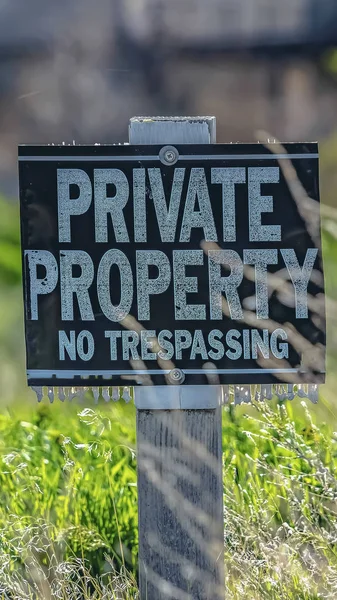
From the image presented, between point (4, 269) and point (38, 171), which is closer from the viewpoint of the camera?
point (38, 171)

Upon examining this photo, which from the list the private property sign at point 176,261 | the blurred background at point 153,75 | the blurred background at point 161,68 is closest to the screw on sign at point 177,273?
the private property sign at point 176,261

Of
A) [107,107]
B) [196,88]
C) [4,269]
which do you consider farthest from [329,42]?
[4,269]

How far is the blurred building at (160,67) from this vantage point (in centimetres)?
532

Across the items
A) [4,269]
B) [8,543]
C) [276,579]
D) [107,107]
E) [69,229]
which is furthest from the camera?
[107,107]

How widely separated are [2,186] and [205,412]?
12.0 ft

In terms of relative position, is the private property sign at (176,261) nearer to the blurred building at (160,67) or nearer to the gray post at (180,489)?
the gray post at (180,489)

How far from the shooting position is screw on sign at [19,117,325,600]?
5.44ft

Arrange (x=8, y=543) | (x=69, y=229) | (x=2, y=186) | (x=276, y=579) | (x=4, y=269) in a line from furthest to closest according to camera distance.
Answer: (x=2, y=186) < (x=4, y=269) < (x=8, y=543) < (x=276, y=579) < (x=69, y=229)

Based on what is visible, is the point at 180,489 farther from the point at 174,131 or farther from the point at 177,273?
the point at 174,131

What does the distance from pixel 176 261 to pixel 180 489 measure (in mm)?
391

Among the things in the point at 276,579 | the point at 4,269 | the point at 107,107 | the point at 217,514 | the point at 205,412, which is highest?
Answer: the point at 107,107

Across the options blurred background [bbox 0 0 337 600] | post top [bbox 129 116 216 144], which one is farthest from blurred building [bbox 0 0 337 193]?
post top [bbox 129 116 216 144]

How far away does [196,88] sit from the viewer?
547cm

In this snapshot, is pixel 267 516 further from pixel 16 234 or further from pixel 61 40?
pixel 61 40
